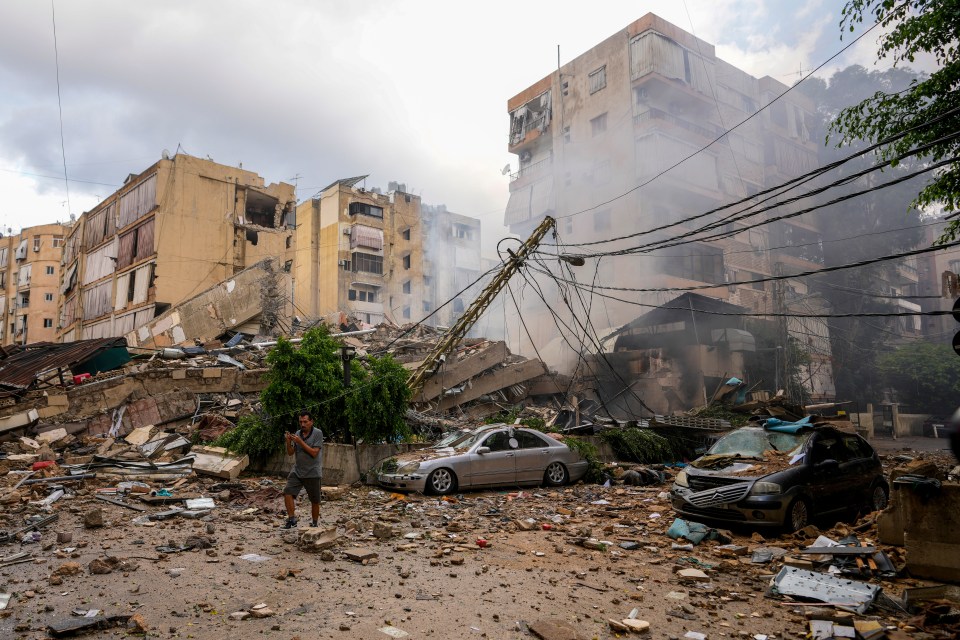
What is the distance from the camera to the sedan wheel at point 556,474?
41.2 feet

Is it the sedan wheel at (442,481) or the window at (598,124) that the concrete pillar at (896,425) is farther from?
the sedan wheel at (442,481)

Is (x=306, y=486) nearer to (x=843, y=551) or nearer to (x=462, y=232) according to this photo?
(x=843, y=551)

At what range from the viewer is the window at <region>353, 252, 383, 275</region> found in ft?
162

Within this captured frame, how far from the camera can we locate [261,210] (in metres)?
42.3

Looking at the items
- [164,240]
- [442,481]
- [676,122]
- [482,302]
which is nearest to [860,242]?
[676,122]

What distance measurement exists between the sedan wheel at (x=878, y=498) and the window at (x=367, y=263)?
4378 centimetres

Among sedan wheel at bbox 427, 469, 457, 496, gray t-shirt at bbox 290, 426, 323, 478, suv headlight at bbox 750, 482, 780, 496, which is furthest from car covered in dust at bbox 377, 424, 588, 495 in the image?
suv headlight at bbox 750, 482, 780, 496

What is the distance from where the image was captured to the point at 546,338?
4716 cm

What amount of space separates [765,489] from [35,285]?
72.1m

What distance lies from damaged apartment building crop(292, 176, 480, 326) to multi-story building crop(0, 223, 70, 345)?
2878 centimetres

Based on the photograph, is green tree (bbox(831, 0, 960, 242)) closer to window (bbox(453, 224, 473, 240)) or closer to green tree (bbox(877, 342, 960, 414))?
green tree (bbox(877, 342, 960, 414))

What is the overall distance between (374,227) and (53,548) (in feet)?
148

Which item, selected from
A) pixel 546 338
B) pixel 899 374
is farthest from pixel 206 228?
pixel 899 374

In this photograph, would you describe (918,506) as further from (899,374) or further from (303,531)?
(899,374)
